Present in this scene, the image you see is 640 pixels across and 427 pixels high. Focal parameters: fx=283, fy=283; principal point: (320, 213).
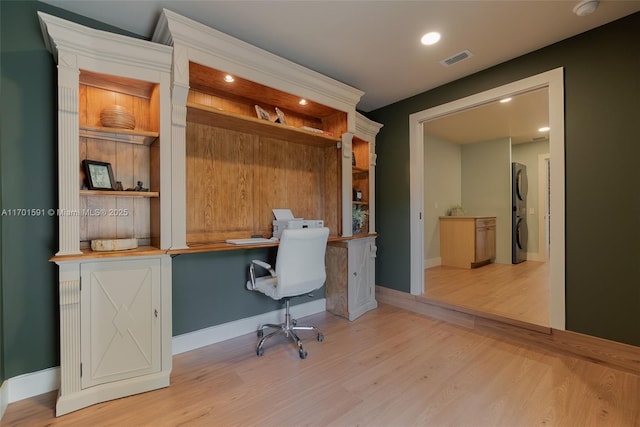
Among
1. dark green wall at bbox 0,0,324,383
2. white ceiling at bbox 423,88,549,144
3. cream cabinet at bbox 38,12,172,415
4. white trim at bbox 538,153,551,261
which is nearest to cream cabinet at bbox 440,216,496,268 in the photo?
white trim at bbox 538,153,551,261

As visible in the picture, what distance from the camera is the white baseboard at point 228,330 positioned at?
7.73 ft

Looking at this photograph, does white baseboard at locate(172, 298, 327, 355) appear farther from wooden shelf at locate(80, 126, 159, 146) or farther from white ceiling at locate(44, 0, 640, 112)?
white ceiling at locate(44, 0, 640, 112)

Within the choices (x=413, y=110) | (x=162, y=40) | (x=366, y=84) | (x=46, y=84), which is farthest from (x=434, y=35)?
(x=46, y=84)

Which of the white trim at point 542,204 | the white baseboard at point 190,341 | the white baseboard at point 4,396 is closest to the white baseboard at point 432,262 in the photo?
the white trim at point 542,204

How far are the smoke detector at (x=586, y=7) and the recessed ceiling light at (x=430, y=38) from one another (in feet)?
2.90

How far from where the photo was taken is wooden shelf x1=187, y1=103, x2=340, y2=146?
7.26 ft

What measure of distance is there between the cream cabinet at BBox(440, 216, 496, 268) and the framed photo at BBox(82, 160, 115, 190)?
525 cm

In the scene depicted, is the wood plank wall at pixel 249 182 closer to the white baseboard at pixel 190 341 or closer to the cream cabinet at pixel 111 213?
the cream cabinet at pixel 111 213

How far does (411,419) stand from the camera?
1574 mm

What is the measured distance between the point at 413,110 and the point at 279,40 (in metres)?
A: 1.87

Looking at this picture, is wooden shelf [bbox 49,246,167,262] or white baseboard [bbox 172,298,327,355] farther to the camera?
white baseboard [bbox 172,298,327,355]

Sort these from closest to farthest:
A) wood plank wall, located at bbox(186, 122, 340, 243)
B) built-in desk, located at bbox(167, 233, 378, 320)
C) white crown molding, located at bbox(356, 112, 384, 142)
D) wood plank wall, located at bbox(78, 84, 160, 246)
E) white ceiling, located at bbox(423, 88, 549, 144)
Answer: wood plank wall, located at bbox(78, 84, 160, 246) < wood plank wall, located at bbox(186, 122, 340, 243) < built-in desk, located at bbox(167, 233, 378, 320) < white crown molding, located at bbox(356, 112, 384, 142) < white ceiling, located at bbox(423, 88, 549, 144)

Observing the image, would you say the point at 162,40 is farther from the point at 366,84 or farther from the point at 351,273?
the point at 351,273

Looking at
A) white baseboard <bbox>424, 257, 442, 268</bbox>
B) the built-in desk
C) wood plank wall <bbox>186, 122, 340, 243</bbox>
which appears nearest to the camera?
wood plank wall <bbox>186, 122, 340, 243</bbox>
